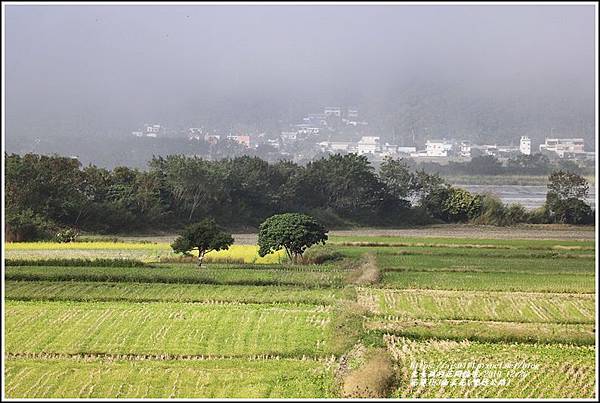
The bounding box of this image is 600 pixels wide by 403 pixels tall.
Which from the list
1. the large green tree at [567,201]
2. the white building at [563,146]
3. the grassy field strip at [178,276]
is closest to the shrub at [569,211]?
the large green tree at [567,201]

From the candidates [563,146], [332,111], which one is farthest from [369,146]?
[332,111]

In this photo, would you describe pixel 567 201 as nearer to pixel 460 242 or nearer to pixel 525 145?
pixel 460 242

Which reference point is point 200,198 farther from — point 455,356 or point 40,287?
point 455,356

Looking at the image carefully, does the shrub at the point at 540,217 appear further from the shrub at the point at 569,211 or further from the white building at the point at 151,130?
the white building at the point at 151,130

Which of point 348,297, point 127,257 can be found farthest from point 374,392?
point 127,257

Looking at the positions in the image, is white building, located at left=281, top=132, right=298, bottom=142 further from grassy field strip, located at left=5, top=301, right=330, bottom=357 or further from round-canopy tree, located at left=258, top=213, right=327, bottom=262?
grassy field strip, located at left=5, top=301, right=330, bottom=357

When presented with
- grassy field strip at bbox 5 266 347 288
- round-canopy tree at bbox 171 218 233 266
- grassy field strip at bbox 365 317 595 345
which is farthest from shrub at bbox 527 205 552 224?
grassy field strip at bbox 365 317 595 345

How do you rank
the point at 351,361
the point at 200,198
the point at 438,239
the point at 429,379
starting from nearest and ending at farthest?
the point at 429,379 < the point at 351,361 < the point at 438,239 < the point at 200,198
